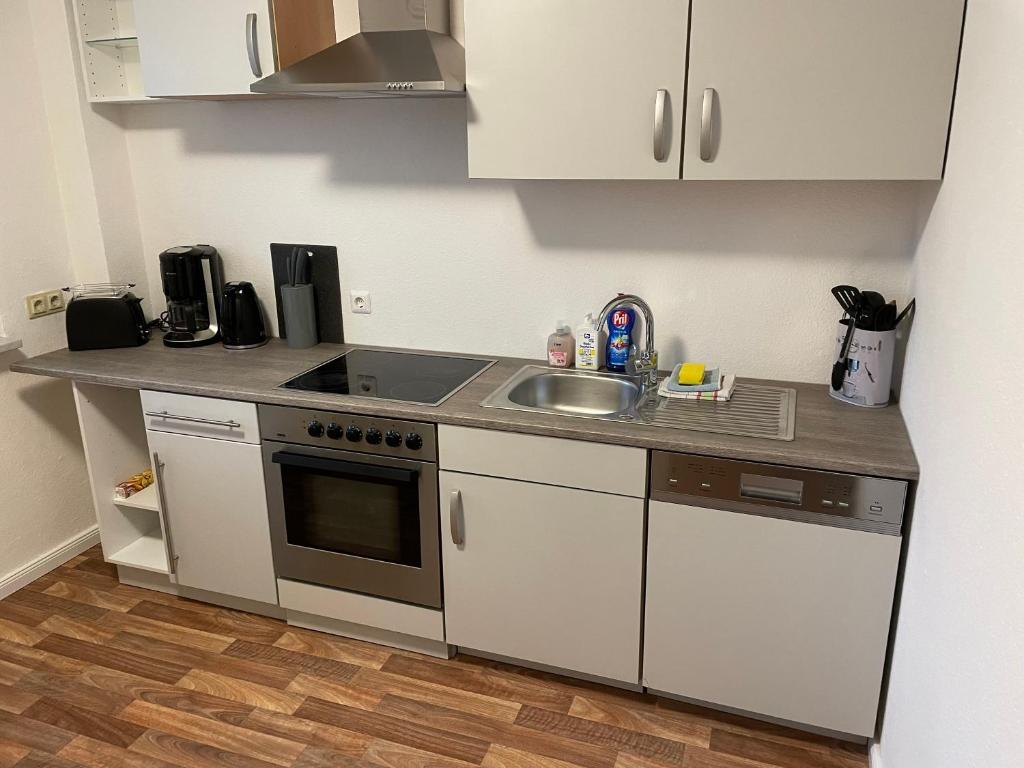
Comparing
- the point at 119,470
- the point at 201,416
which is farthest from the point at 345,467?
the point at 119,470

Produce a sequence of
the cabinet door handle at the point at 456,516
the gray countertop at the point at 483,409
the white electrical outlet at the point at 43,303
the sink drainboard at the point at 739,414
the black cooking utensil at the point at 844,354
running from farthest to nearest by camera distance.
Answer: the white electrical outlet at the point at 43,303 < the cabinet door handle at the point at 456,516 < the black cooking utensil at the point at 844,354 < the sink drainboard at the point at 739,414 < the gray countertop at the point at 483,409

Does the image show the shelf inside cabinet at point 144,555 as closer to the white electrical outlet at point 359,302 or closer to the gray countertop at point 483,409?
the gray countertop at point 483,409

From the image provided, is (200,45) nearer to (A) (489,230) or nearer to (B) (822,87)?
(A) (489,230)

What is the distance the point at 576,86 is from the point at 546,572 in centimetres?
131

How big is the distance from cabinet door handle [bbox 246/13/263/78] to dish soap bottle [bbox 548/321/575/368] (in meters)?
1.19

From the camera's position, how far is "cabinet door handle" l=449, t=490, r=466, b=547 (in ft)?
7.38

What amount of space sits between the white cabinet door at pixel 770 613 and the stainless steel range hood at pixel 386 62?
4.19ft

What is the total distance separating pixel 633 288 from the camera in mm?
2520

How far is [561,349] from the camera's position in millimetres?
2543

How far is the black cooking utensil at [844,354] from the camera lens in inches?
84.1

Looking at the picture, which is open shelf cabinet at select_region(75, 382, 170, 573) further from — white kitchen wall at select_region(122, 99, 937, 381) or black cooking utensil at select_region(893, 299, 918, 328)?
black cooking utensil at select_region(893, 299, 918, 328)

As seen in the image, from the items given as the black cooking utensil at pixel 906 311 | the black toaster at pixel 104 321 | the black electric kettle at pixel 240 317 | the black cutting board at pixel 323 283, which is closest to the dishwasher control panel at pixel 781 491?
the black cooking utensil at pixel 906 311

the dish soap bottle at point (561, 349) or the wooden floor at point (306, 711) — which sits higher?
the dish soap bottle at point (561, 349)

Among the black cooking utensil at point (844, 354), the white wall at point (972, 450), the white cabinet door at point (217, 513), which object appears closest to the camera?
the white wall at point (972, 450)
